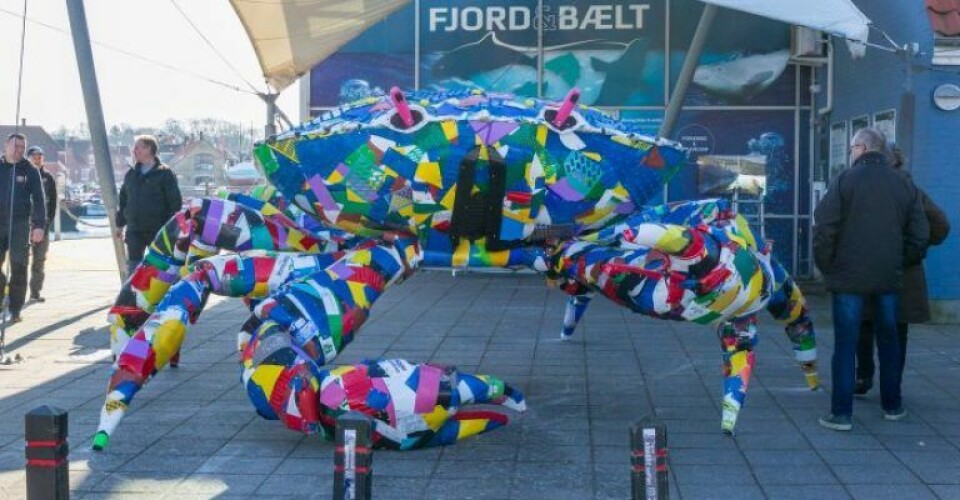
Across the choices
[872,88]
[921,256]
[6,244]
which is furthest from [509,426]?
[872,88]

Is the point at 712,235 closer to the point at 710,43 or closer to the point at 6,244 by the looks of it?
the point at 6,244

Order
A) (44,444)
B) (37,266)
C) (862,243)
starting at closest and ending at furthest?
(44,444), (862,243), (37,266)

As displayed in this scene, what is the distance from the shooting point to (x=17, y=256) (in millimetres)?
10562

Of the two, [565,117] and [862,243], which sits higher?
[565,117]

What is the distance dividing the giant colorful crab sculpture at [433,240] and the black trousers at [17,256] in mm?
4728

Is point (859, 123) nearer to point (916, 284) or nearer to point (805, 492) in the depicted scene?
point (916, 284)

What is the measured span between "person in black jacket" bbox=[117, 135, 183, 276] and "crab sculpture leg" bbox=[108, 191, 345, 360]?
3.03 meters

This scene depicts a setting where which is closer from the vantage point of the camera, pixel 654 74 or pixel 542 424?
pixel 542 424

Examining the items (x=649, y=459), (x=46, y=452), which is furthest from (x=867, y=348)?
(x=46, y=452)

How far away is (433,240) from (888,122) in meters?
6.67

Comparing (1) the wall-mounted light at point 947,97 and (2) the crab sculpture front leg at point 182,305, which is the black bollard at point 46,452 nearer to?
(2) the crab sculpture front leg at point 182,305

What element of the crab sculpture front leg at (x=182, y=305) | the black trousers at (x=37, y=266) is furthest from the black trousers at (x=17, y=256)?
the crab sculpture front leg at (x=182, y=305)

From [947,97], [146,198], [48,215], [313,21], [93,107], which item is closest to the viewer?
[93,107]

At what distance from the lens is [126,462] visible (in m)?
5.80
